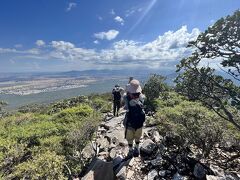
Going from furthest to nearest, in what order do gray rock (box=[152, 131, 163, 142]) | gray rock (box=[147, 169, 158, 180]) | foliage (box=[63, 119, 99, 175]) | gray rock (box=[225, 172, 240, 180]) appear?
1. gray rock (box=[152, 131, 163, 142])
2. foliage (box=[63, 119, 99, 175])
3. gray rock (box=[147, 169, 158, 180])
4. gray rock (box=[225, 172, 240, 180])

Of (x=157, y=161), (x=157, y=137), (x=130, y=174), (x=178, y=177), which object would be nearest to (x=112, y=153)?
(x=130, y=174)

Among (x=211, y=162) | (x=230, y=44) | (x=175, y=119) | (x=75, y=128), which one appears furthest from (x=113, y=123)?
(x=230, y=44)

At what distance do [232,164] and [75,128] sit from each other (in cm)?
538

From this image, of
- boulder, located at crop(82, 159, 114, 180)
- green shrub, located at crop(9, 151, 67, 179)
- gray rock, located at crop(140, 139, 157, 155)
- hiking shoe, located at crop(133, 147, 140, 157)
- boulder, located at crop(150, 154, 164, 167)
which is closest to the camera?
green shrub, located at crop(9, 151, 67, 179)

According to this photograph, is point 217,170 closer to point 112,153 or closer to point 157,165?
point 157,165

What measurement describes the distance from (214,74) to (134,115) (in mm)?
2980

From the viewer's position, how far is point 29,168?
695 centimetres

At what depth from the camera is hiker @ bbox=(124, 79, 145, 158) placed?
8.18 m

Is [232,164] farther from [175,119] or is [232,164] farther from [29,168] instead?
[29,168]

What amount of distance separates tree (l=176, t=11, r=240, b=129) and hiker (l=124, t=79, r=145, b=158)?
1.63m

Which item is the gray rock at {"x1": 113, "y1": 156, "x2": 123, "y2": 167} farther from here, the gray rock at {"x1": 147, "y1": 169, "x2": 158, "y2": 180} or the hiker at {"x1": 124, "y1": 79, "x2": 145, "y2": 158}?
the gray rock at {"x1": 147, "y1": 169, "x2": 158, "y2": 180}

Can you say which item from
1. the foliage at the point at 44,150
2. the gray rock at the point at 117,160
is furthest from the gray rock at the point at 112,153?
the foliage at the point at 44,150

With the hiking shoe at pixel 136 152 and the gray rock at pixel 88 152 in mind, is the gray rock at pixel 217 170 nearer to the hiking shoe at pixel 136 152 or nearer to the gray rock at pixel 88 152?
the hiking shoe at pixel 136 152

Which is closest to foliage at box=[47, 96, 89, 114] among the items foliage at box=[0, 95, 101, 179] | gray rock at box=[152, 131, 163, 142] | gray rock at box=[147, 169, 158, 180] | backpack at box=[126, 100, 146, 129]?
foliage at box=[0, 95, 101, 179]
